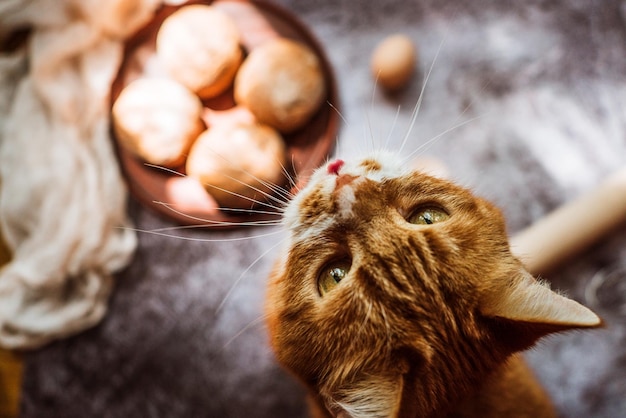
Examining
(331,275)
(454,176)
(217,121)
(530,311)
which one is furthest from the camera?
(454,176)

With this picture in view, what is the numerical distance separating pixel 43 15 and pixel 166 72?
1.00 ft

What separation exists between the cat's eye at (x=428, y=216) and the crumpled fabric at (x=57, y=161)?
72 centimetres

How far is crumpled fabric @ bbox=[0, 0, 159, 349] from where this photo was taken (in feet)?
3.53

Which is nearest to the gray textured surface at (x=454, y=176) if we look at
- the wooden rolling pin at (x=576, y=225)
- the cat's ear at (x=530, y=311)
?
the wooden rolling pin at (x=576, y=225)

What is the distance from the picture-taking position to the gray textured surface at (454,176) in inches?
44.9

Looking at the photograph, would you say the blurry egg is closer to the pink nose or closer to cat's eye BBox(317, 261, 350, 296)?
the pink nose

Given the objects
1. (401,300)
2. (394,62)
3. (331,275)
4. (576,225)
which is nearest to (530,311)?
(401,300)

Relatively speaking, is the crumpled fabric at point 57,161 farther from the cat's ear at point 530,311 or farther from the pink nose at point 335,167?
the cat's ear at point 530,311

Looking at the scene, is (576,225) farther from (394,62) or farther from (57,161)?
(57,161)

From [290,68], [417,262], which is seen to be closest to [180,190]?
[290,68]

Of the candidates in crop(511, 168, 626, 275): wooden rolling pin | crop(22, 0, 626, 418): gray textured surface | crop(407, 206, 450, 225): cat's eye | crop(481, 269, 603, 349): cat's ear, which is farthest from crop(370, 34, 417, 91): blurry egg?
crop(481, 269, 603, 349): cat's ear

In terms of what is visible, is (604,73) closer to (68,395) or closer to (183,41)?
(183,41)

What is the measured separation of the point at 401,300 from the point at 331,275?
11 cm

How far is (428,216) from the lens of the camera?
2.23ft
